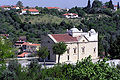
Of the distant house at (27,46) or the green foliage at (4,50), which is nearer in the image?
the green foliage at (4,50)

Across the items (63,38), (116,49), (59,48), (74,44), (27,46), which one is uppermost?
(63,38)

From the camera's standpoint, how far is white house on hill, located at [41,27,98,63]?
110ft

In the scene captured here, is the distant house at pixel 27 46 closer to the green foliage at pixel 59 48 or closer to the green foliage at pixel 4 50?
the green foliage at pixel 59 48

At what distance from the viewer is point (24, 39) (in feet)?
204

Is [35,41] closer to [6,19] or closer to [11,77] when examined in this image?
[6,19]

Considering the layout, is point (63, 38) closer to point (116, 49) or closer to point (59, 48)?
point (59, 48)

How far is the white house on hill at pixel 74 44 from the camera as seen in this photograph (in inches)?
1321

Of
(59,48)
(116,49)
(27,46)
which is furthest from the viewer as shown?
(27,46)

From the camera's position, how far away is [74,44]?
34844 mm

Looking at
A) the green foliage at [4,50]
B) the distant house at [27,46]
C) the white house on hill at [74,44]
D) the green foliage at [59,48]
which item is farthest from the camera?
the distant house at [27,46]

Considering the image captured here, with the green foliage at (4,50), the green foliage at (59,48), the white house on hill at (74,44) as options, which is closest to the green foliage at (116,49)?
the white house on hill at (74,44)

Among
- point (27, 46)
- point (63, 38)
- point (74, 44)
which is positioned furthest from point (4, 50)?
point (27, 46)

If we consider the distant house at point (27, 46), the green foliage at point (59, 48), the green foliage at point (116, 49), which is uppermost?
the green foliage at point (59, 48)

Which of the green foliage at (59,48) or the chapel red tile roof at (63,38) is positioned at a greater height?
the chapel red tile roof at (63,38)
